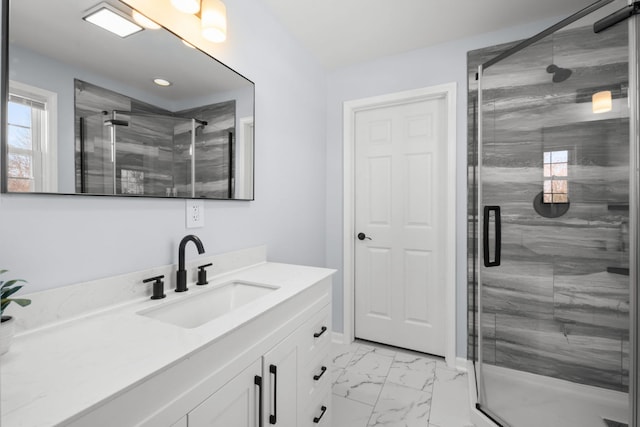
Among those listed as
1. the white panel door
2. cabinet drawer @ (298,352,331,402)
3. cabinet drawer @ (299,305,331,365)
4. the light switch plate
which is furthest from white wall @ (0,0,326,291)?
cabinet drawer @ (298,352,331,402)

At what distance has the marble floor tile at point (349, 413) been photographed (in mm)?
1685

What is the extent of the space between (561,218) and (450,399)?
130 cm

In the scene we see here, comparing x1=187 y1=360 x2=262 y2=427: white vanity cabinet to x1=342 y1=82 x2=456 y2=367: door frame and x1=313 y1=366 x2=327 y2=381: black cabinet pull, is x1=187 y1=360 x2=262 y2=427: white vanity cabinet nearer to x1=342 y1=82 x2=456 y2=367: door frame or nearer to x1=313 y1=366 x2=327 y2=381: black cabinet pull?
x1=313 y1=366 x2=327 y2=381: black cabinet pull

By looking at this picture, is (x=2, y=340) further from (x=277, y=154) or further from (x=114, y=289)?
(x=277, y=154)

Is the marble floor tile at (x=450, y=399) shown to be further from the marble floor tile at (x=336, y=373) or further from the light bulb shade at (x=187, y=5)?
the light bulb shade at (x=187, y=5)

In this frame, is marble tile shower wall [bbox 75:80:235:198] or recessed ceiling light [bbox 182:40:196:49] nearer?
marble tile shower wall [bbox 75:80:235:198]

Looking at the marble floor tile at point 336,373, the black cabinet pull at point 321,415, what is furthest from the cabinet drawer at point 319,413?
the marble floor tile at point 336,373

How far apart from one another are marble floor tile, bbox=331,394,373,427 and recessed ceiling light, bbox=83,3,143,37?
7.00ft

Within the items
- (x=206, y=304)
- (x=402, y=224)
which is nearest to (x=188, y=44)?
(x=206, y=304)

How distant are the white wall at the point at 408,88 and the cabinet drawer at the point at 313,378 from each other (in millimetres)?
1188

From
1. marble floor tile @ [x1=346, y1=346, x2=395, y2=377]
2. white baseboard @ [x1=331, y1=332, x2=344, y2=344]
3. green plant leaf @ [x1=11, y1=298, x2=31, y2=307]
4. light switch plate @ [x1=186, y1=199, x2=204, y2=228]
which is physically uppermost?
light switch plate @ [x1=186, y1=199, x2=204, y2=228]

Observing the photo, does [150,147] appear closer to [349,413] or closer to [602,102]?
[349,413]

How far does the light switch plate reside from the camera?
136cm

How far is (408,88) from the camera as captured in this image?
7.84ft
